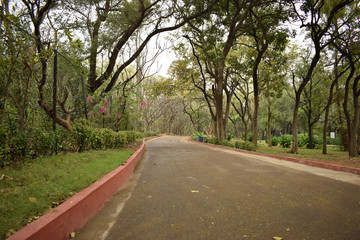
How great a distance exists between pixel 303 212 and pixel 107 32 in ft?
43.3

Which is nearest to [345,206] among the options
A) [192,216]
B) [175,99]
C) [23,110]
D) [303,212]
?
[303,212]

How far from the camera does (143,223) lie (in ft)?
10.2

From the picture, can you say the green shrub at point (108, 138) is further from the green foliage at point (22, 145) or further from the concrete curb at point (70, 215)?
the concrete curb at point (70, 215)

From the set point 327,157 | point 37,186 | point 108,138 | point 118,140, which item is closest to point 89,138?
point 108,138

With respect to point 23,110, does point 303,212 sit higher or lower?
lower

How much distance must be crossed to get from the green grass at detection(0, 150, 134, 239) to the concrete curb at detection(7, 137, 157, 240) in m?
0.16

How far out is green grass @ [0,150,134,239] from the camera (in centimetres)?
251

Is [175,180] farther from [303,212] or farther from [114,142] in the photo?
[114,142]

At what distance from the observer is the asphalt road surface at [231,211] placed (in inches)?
110

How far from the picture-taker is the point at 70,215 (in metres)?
2.79

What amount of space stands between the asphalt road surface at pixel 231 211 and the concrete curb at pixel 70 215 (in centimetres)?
14

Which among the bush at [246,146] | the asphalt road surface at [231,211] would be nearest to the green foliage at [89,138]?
the asphalt road surface at [231,211]

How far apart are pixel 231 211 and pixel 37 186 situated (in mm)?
2945

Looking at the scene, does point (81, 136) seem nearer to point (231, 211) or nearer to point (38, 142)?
point (38, 142)
